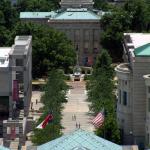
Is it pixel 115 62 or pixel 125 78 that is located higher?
pixel 125 78

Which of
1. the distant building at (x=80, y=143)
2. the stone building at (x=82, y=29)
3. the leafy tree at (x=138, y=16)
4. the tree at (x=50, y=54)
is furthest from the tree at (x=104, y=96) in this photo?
the stone building at (x=82, y=29)

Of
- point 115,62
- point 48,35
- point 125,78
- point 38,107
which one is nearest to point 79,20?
point 115,62

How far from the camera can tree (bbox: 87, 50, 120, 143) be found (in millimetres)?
91062

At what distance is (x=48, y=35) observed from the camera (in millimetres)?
144375

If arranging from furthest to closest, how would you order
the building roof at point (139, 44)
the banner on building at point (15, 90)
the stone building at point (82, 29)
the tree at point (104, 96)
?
the stone building at point (82, 29) < the banner on building at point (15, 90) < the building roof at point (139, 44) < the tree at point (104, 96)

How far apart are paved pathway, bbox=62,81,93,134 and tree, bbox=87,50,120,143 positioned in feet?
6.81

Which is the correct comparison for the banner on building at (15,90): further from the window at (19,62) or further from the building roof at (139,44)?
the building roof at (139,44)

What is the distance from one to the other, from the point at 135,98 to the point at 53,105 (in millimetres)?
14582

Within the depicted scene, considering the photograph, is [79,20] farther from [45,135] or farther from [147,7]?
[45,135]

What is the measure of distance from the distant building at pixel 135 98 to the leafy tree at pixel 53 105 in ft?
24.6

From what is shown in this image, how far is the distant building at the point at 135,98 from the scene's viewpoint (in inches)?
3666

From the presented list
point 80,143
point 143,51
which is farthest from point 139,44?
point 80,143

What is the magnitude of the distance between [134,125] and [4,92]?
22.0 meters

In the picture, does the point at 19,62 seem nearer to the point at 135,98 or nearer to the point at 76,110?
the point at 76,110
